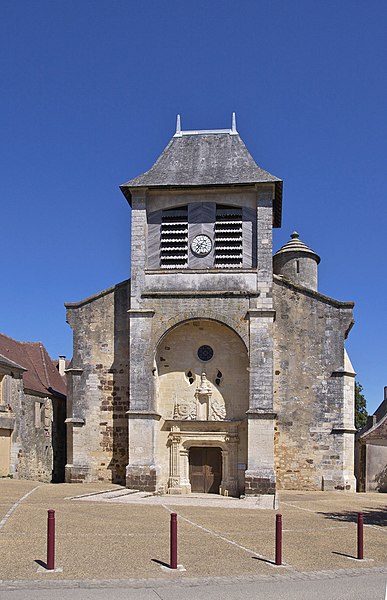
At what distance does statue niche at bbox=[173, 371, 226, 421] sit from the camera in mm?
22859

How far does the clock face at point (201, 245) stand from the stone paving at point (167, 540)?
8.15m

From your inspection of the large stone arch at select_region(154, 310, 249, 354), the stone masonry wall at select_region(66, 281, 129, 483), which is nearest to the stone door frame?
the stone masonry wall at select_region(66, 281, 129, 483)

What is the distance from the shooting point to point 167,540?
11.5m

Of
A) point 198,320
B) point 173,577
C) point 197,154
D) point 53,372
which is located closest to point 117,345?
point 198,320

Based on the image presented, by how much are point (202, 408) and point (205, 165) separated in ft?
26.9

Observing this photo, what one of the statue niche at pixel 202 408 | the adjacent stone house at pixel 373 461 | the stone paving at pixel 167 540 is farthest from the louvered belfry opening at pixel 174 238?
the adjacent stone house at pixel 373 461

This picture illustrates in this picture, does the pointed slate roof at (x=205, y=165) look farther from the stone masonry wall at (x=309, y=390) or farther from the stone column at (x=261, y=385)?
the stone masonry wall at (x=309, y=390)

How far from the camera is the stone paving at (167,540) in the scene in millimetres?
9148

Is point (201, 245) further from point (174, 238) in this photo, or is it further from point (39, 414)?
point (39, 414)

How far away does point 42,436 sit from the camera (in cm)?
2966

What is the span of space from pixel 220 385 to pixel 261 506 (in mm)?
5795

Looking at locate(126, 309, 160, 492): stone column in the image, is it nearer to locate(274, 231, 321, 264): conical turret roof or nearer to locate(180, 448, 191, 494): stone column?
locate(180, 448, 191, 494): stone column

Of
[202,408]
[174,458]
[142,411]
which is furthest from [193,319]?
[174,458]

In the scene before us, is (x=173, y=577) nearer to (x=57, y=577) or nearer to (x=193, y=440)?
(x=57, y=577)
